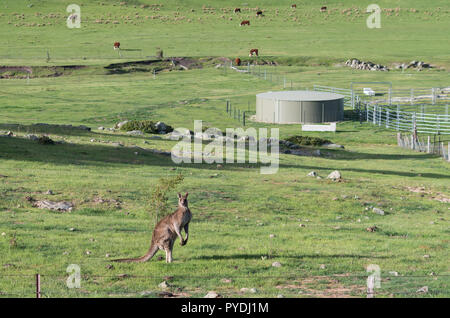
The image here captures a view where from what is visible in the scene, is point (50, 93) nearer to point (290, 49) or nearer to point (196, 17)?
point (290, 49)

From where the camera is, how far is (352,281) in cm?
1638

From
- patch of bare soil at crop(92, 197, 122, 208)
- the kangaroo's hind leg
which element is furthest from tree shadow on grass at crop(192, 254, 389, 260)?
patch of bare soil at crop(92, 197, 122, 208)

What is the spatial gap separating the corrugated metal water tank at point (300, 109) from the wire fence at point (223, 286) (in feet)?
142

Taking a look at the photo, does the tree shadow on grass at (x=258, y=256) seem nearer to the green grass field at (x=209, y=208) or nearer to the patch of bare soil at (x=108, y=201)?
the green grass field at (x=209, y=208)

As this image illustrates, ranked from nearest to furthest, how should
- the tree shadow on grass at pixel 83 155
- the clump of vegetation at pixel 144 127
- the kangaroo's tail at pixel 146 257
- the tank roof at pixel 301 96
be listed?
the kangaroo's tail at pixel 146 257 < the tree shadow on grass at pixel 83 155 < the clump of vegetation at pixel 144 127 < the tank roof at pixel 301 96

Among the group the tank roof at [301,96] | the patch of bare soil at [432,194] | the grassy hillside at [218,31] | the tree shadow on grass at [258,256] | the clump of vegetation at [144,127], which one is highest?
the grassy hillside at [218,31]

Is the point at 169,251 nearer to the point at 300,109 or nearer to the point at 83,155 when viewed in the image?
the point at 83,155

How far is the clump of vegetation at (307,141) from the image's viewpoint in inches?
1896

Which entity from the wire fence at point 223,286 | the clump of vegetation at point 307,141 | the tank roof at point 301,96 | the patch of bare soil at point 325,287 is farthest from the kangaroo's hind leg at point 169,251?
the tank roof at point 301,96

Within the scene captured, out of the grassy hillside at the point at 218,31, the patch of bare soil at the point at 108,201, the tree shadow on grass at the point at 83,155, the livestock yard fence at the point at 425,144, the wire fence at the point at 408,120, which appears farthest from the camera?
the grassy hillside at the point at 218,31

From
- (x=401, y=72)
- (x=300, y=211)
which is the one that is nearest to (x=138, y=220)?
(x=300, y=211)

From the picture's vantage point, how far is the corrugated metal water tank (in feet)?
196

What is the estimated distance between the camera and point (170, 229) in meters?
16.4

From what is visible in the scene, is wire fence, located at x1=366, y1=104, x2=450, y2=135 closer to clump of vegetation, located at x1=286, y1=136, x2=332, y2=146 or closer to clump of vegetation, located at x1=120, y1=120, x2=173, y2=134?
clump of vegetation, located at x1=286, y1=136, x2=332, y2=146
